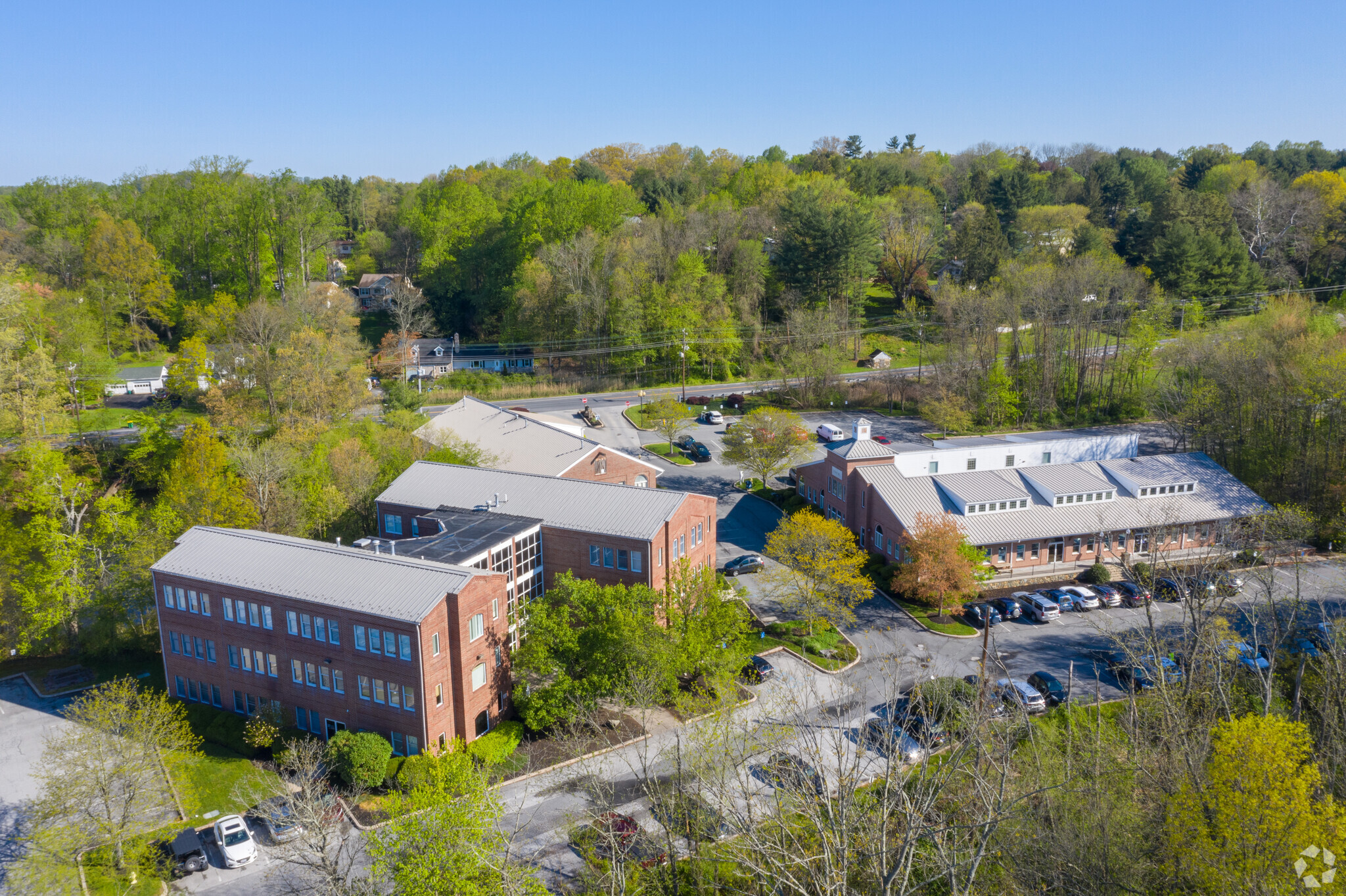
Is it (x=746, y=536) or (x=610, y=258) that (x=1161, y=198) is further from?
(x=746, y=536)

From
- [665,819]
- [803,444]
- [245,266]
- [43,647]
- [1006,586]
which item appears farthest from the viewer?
[245,266]

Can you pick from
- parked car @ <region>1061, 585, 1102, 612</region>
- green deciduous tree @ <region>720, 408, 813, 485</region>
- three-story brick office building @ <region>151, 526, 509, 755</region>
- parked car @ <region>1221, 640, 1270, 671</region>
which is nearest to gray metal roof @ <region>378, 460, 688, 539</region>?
three-story brick office building @ <region>151, 526, 509, 755</region>

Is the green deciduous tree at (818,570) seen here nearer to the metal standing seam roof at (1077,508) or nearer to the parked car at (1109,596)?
the metal standing seam roof at (1077,508)

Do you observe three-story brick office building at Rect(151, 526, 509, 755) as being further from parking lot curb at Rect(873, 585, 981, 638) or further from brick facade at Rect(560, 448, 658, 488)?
parking lot curb at Rect(873, 585, 981, 638)

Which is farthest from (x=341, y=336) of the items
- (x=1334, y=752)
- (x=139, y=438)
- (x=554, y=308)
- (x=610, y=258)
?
(x=1334, y=752)

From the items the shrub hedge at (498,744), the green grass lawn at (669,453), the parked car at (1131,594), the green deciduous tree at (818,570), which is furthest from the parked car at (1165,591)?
the shrub hedge at (498,744)

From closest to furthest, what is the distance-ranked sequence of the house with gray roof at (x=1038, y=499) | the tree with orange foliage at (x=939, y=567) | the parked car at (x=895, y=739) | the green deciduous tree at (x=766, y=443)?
the parked car at (x=895, y=739)
the tree with orange foliage at (x=939, y=567)
the house with gray roof at (x=1038, y=499)
the green deciduous tree at (x=766, y=443)

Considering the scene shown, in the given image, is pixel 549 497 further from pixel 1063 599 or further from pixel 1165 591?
pixel 1165 591
